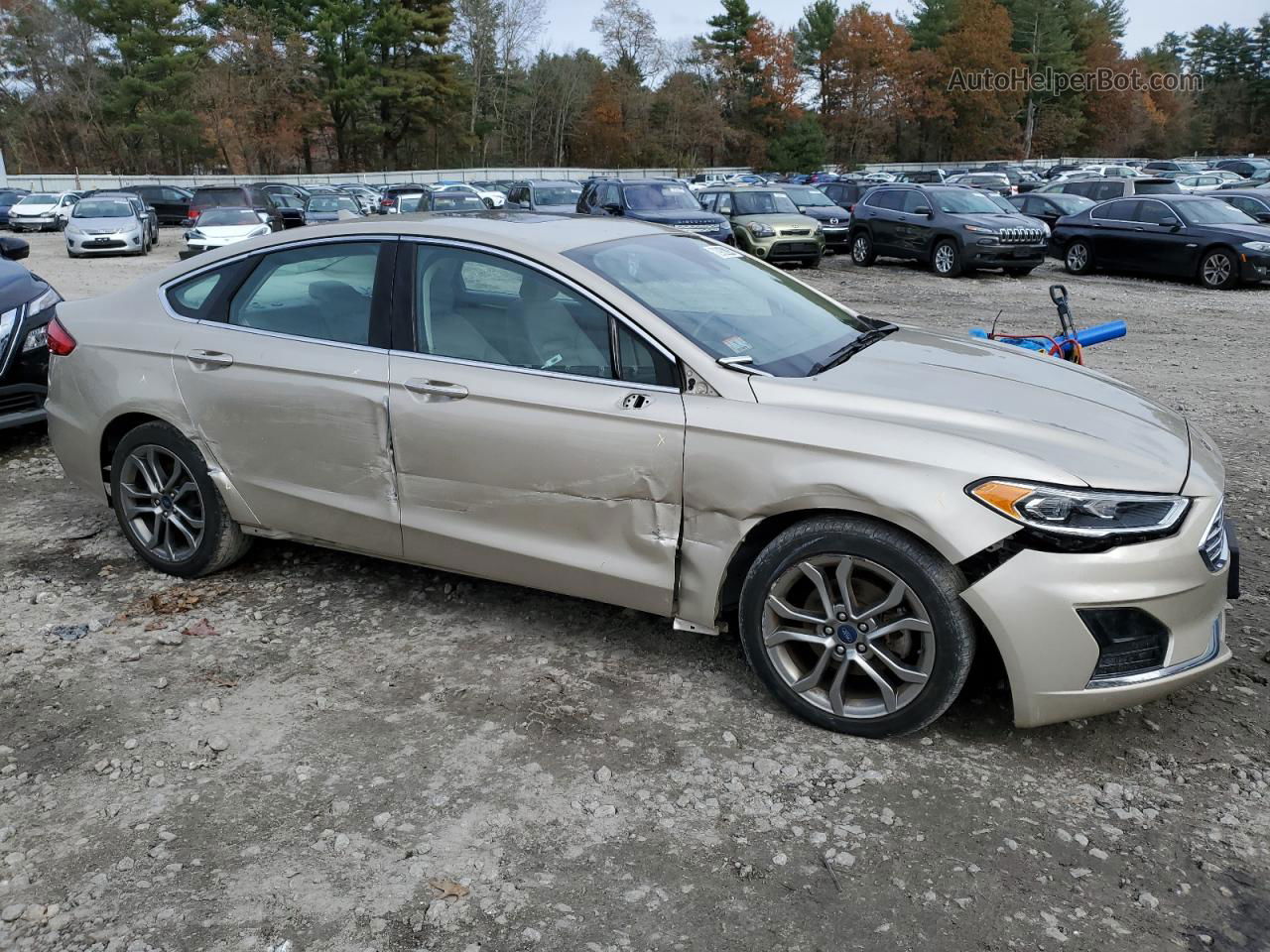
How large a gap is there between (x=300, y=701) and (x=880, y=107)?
79.7 metres

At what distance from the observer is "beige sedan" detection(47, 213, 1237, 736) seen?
10.1ft

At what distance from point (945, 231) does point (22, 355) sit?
1614cm

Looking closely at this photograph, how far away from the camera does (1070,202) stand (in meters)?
22.2

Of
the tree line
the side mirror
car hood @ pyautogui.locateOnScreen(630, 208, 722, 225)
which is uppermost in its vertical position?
the tree line

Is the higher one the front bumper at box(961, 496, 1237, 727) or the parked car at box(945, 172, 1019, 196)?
the parked car at box(945, 172, 1019, 196)

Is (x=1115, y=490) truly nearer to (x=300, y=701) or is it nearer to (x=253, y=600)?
(x=300, y=701)

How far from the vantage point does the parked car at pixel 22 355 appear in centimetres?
675

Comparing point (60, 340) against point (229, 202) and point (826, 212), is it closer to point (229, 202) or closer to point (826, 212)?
point (826, 212)

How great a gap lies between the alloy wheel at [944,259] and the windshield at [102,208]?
19.1 metres

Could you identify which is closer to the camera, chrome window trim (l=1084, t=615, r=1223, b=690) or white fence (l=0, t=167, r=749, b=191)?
chrome window trim (l=1084, t=615, r=1223, b=690)

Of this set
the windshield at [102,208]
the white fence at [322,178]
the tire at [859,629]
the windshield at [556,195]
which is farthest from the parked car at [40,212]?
the tire at [859,629]

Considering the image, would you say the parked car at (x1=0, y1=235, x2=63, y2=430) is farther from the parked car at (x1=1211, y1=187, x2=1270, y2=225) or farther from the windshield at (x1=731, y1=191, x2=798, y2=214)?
the parked car at (x1=1211, y1=187, x2=1270, y2=225)

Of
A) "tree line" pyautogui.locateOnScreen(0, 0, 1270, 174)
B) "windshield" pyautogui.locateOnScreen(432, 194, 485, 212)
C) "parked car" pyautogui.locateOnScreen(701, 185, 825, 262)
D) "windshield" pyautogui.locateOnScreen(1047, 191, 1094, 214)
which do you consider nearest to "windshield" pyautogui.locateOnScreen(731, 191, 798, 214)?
"parked car" pyautogui.locateOnScreen(701, 185, 825, 262)

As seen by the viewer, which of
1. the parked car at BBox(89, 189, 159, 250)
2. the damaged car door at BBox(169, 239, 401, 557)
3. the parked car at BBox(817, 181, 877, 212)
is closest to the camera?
the damaged car door at BBox(169, 239, 401, 557)
